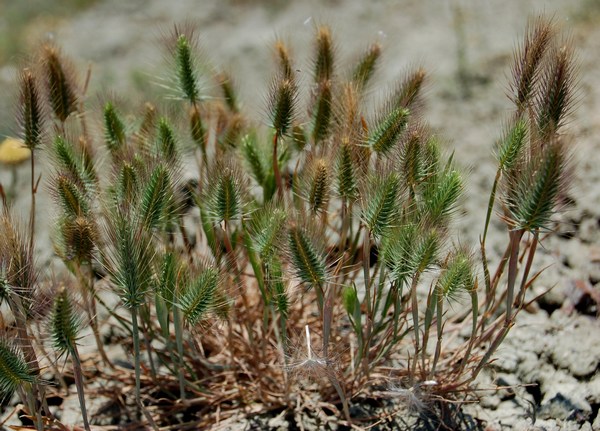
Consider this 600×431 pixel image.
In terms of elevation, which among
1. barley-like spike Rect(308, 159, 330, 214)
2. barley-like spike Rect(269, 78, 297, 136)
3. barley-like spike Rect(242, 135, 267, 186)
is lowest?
barley-like spike Rect(308, 159, 330, 214)

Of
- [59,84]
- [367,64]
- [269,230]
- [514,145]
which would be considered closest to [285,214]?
[269,230]

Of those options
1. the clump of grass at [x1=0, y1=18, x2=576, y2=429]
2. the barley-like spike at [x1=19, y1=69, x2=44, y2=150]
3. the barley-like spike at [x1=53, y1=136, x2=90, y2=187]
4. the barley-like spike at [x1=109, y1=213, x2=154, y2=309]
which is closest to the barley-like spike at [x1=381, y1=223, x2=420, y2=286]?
the clump of grass at [x1=0, y1=18, x2=576, y2=429]

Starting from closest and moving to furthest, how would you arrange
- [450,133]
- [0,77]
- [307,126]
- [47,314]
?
[47,314]
[307,126]
[450,133]
[0,77]

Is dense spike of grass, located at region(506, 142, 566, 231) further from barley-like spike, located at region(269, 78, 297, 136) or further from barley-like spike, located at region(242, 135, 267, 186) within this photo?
barley-like spike, located at region(242, 135, 267, 186)

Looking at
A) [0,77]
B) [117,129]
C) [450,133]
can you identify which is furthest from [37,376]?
[0,77]

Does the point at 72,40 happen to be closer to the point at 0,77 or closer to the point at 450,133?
the point at 0,77

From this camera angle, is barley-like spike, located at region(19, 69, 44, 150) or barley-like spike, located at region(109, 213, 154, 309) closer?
barley-like spike, located at region(109, 213, 154, 309)
